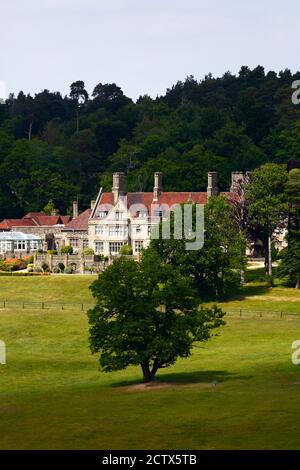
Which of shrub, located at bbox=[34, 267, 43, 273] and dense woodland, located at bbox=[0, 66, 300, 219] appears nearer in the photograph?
shrub, located at bbox=[34, 267, 43, 273]

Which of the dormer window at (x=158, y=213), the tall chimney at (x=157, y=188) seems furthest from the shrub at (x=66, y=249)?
the tall chimney at (x=157, y=188)

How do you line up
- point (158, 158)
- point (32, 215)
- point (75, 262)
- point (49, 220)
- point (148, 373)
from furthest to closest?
point (158, 158) → point (32, 215) → point (49, 220) → point (75, 262) → point (148, 373)

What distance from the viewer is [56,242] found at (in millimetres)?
129625

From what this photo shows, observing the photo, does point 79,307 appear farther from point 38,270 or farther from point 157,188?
point 157,188

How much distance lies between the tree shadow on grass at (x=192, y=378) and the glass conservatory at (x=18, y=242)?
63322 mm

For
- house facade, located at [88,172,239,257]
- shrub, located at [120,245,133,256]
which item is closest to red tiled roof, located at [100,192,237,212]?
house facade, located at [88,172,239,257]

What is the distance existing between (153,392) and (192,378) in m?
4.99

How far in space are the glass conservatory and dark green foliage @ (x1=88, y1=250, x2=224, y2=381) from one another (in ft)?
207

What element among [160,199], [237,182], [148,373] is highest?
[237,182]

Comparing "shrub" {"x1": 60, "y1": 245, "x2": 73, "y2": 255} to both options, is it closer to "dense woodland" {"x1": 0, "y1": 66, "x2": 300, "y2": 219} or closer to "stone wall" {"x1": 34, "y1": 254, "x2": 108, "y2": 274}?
"stone wall" {"x1": 34, "y1": 254, "x2": 108, "y2": 274}

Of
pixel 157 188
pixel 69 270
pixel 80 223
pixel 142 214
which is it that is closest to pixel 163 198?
pixel 157 188

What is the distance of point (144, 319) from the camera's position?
63656 mm

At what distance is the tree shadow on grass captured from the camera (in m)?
62.8
